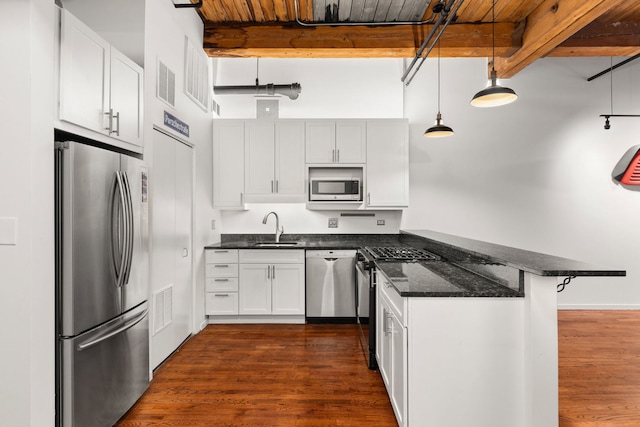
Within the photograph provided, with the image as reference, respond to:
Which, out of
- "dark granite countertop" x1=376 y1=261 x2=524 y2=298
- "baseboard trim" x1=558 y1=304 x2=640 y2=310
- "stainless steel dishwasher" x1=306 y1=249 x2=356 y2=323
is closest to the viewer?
"dark granite countertop" x1=376 y1=261 x2=524 y2=298

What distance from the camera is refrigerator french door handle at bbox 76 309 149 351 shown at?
71.9 inches

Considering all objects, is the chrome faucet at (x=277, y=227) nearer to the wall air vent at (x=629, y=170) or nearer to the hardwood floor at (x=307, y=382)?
the hardwood floor at (x=307, y=382)

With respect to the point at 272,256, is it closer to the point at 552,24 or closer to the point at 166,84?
the point at 166,84

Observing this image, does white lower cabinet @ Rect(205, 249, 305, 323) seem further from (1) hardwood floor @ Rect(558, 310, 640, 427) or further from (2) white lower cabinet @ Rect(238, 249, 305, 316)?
(1) hardwood floor @ Rect(558, 310, 640, 427)

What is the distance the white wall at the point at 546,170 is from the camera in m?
4.53

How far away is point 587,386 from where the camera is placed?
103 inches

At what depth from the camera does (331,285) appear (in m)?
4.08

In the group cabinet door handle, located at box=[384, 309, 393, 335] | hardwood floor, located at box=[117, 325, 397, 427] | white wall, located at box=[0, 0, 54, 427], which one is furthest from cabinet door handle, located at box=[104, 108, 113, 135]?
cabinet door handle, located at box=[384, 309, 393, 335]

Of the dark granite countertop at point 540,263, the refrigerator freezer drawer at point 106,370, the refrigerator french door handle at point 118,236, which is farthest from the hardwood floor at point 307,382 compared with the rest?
the dark granite countertop at point 540,263

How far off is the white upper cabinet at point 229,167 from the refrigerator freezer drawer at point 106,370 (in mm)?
2148

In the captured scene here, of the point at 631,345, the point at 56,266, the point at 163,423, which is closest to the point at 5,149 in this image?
the point at 56,266

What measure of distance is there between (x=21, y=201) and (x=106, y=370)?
1.08 meters

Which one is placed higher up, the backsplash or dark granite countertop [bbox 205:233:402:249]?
the backsplash

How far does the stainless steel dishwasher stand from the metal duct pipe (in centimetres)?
222
